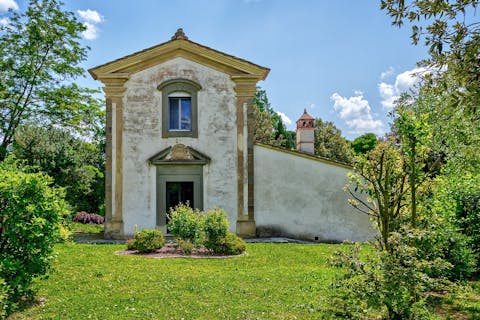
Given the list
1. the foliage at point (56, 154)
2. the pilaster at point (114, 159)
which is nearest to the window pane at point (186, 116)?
the pilaster at point (114, 159)

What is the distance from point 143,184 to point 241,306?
10760mm

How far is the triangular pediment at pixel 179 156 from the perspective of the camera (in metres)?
16.5

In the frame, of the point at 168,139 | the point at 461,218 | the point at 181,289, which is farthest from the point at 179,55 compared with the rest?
the point at 461,218

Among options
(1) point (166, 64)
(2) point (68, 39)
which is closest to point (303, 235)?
(1) point (166, 64)

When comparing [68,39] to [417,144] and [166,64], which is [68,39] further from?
[417,144]

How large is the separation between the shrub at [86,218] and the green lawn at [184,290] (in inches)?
590

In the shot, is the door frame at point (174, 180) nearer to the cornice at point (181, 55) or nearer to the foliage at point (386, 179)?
the cornice at point (181, 55)

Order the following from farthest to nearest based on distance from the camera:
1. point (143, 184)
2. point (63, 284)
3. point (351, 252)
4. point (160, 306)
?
point (143, 184) → point (63, 284) → point (160, 306) → point (351, 252)

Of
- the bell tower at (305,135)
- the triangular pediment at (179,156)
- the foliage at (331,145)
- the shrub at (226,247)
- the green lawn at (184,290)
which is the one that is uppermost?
the foliage at (331,145)

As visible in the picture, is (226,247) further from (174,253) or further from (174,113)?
(174,113)

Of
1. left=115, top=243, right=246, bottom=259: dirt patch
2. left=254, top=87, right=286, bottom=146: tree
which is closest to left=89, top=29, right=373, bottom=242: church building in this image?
left=115, top=243, right=246, bottom=259: dirt patch

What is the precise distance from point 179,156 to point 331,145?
27577 mm

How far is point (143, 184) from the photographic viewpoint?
16594mm

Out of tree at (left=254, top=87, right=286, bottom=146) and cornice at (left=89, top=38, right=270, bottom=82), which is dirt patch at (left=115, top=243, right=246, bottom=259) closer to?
cornice at (left=89, top=38, right=270, bottom=82)
